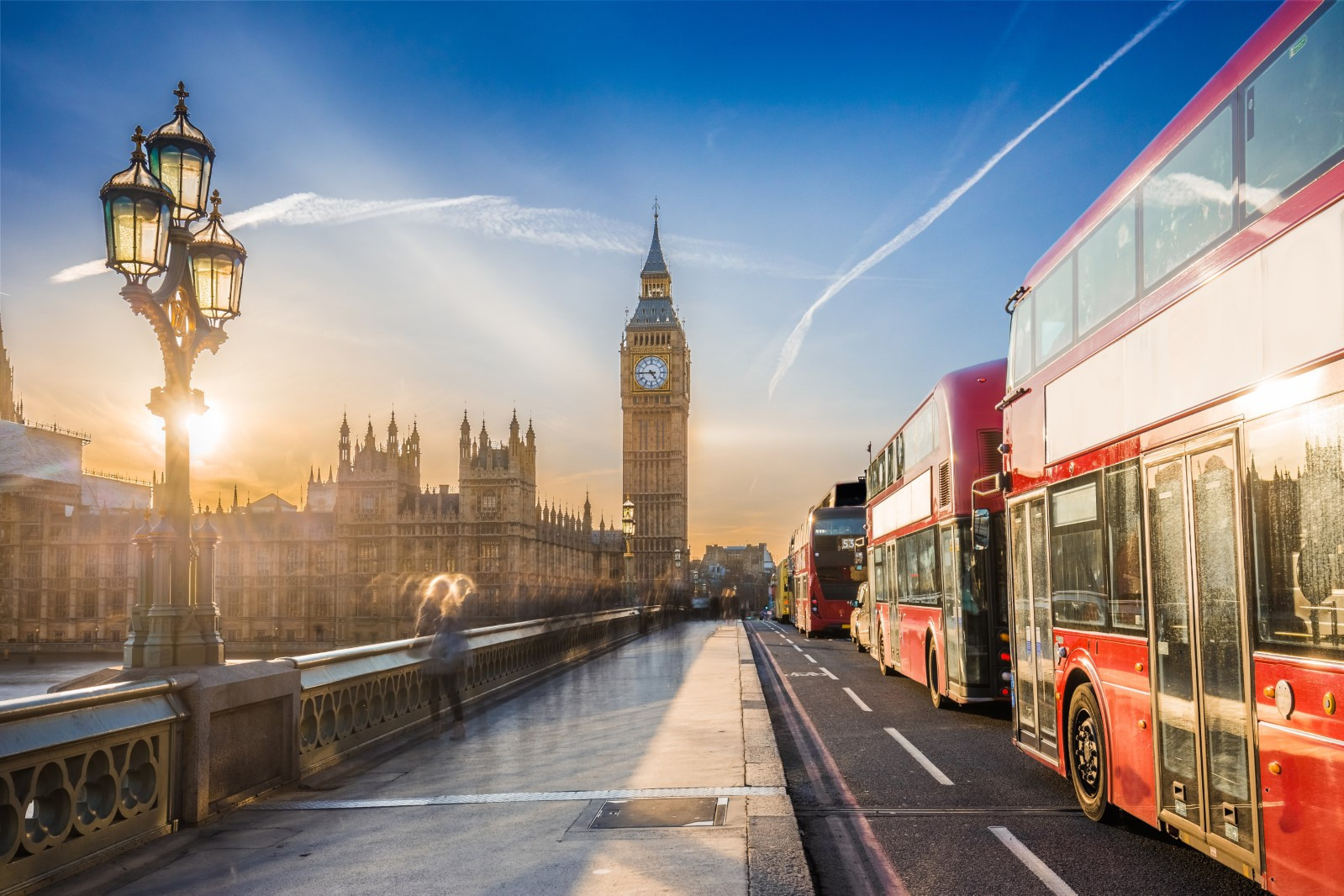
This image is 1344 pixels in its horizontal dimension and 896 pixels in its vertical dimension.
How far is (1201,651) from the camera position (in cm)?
522

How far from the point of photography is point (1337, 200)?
4.07m

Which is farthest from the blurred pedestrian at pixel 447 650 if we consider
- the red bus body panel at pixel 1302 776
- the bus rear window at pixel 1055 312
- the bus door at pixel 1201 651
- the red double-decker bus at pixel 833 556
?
the red double-decker bus at pixel 833 556

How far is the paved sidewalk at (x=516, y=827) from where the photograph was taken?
5496mm

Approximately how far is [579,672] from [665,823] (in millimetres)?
13577

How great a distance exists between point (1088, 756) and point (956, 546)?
5185 millimetres

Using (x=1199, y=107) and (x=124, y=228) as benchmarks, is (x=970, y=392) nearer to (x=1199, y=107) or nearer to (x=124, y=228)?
(x=1199, y=107)

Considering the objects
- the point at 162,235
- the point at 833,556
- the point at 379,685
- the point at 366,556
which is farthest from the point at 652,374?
the point at 162,235

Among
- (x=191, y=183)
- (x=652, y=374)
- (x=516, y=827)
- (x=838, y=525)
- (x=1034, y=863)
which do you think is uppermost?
(x=652, y=374)

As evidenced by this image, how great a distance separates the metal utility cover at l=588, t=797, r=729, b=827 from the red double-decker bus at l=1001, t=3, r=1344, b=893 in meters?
2.61

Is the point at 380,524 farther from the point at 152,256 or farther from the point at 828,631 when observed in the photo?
the point at 152,256

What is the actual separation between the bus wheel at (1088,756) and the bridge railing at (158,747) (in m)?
6.00

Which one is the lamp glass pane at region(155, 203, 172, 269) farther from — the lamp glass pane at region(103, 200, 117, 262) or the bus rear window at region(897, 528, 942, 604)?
the bus rear window at region(897, 528, 942, 604)

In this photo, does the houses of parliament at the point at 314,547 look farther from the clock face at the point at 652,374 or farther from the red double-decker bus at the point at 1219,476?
the red double-decker bus at the point at 1219,476

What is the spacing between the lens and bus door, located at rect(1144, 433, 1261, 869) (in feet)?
15.9
